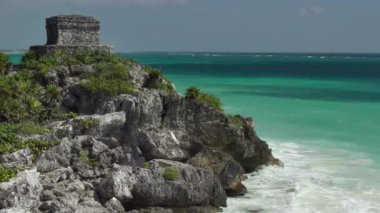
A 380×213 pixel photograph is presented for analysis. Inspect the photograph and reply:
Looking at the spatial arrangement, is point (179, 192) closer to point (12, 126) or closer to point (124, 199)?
point (124, 199)

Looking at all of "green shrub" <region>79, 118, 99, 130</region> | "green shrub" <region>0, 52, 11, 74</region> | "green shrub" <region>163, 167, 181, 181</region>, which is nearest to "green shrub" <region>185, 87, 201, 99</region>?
"green shrub" <region>79, 118, 99, 130</region>

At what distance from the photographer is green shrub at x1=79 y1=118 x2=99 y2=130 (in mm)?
15891

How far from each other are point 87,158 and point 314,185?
7.52 m

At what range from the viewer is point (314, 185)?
685 inches

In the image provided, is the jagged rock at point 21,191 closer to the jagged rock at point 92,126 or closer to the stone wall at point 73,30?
the jagged rock at point 92,126

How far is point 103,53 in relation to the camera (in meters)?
21.1

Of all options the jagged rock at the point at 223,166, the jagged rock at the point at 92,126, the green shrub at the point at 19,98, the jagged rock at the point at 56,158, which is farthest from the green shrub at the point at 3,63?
the jagged rock at the point at 223,166

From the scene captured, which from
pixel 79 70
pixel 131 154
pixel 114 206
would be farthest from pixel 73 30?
pixel 114 206

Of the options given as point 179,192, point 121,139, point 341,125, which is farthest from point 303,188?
point 341,125

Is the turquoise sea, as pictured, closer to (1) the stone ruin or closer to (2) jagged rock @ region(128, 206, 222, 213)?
(2) jagged rock @ region(128, 206, 222, 213)

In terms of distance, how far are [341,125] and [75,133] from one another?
17182mm

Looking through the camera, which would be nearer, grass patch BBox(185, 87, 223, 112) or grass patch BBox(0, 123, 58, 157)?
grass patch BBox(0, 123, 58, 157)

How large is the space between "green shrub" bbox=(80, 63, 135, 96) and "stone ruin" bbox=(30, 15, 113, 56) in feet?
7.87

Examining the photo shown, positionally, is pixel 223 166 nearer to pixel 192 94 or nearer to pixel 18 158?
pixel 192 94
